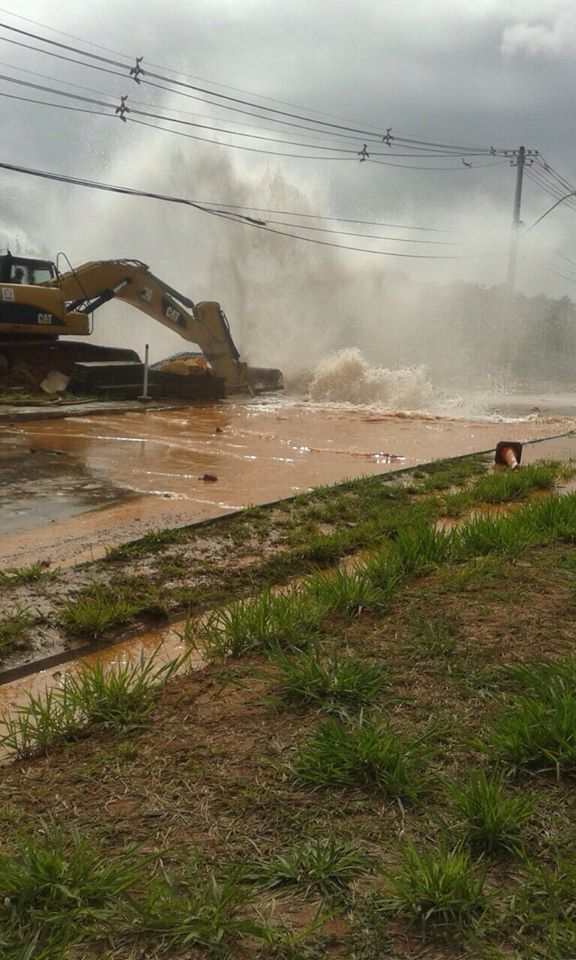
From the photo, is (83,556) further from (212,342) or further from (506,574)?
(212,342)

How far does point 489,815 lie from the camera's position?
2637 millimetres

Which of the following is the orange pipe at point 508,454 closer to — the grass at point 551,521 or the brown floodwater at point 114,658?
the grass at point 551,521

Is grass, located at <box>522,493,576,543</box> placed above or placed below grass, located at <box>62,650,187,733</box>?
above

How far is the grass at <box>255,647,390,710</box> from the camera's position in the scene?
141 inches

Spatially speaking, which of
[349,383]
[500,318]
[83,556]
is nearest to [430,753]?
[83,556]

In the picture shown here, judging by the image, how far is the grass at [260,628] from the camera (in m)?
4.30

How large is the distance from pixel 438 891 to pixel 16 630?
315 centimetres

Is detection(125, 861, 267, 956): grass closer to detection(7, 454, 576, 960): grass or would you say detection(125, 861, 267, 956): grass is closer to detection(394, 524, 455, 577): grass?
detection(7, 454, 576, 960): grass

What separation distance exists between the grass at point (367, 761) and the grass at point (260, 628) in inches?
37.8

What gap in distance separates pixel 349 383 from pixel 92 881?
1025 inches

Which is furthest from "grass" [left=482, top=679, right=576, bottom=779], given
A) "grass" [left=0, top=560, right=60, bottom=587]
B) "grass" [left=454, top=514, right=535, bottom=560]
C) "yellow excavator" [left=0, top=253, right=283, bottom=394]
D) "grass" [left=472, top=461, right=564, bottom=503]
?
"yellow excavator" [left=0, top=253, right=283, bottom=394]

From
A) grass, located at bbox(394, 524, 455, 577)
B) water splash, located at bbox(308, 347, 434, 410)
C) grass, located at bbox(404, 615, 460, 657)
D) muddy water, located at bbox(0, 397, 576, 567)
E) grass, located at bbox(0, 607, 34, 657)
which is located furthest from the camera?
water splash, located at bbox(308, 347, 434, 410)

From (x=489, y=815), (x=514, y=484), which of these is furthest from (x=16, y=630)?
(x=514, y=484)

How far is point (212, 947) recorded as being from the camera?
220 cm
